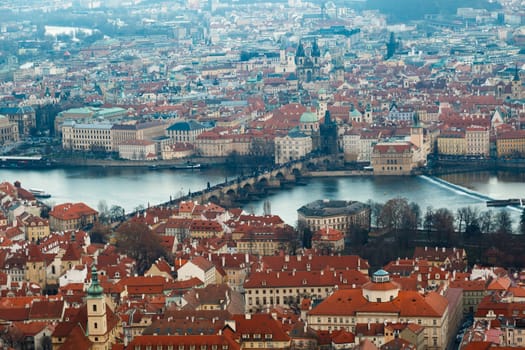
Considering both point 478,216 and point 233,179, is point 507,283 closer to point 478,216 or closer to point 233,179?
point 478,216

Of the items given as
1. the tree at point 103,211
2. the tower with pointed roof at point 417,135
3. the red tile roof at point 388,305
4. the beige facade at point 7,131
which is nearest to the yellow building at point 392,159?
the tower with pointed roof at point 417,135

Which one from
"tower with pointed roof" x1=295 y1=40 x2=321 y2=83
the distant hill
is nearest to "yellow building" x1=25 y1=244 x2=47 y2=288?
"tower with pointed roof" x1=295 y1=40 x2=321 y2=83

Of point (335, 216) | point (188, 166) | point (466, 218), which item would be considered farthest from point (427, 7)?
point (466, 218)

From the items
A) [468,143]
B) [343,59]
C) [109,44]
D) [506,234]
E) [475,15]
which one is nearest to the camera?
[506,234]

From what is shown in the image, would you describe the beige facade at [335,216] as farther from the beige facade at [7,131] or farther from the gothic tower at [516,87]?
the gothic tower at [516,87]

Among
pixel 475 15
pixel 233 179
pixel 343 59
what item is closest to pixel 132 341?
pixel 233 179
